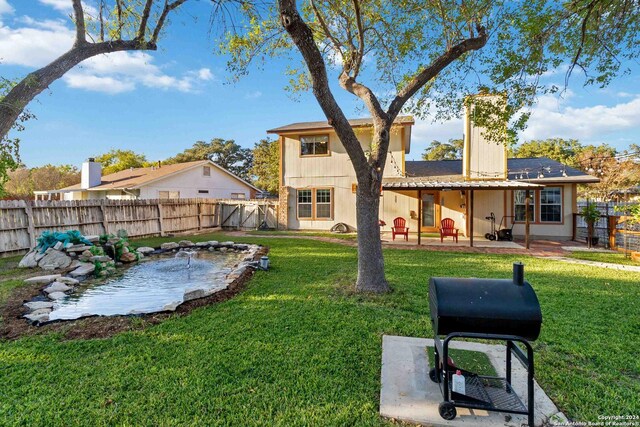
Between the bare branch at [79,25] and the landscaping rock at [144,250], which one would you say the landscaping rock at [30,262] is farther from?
the bare branch at [79,25]

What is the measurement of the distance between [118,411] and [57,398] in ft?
1.89

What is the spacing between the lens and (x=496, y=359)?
116 inches

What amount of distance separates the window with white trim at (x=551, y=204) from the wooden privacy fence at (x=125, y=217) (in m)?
11.8

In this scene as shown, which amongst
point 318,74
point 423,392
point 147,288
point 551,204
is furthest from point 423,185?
point 423,392

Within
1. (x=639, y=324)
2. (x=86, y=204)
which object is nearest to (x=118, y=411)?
(x=639, y=324)

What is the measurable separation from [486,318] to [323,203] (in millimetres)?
13308

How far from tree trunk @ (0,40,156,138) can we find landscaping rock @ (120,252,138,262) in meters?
4.35

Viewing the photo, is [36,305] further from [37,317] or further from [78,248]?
[78,248]

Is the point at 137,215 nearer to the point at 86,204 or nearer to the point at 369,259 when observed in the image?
the point at 86,204

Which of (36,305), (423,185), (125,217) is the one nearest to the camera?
(36,305)

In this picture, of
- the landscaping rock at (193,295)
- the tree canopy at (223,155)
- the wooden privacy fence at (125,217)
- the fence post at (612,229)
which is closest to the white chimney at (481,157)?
the fence post at (612,229)

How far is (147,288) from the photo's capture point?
581 cm

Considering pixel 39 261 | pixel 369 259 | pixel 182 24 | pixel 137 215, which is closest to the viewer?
pixel 369 259

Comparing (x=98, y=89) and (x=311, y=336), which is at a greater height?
(x=98, y=89)
